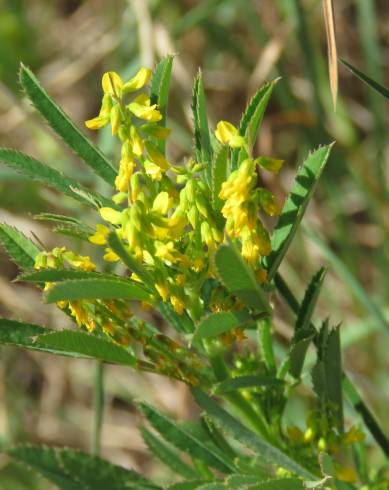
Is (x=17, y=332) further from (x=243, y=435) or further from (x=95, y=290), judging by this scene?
(x=243, y=435)

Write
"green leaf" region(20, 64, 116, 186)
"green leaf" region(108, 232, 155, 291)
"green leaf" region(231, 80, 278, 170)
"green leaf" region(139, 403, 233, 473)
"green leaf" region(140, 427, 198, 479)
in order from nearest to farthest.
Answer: "green leaf" region(108, 232, 155, 291), "green leaf" region(231, 80, 278, 170), "green leaf" region(20, 64, 116, 186), "green leaf" region(139, 403, 233, 473), "green leaf" region(140, 427, 198, 479)

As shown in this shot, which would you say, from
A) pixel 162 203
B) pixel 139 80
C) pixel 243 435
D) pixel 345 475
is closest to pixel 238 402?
pixel 243 435

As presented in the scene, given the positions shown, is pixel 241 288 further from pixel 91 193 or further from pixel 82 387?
pixel 82 387

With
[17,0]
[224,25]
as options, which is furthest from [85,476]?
[17,0]

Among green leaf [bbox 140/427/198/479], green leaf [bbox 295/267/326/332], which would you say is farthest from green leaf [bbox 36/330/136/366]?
green leaf [bbox 140/427/198/479]

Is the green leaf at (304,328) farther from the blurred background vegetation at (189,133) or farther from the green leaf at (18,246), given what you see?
the blurred background vegetation at (189,133)

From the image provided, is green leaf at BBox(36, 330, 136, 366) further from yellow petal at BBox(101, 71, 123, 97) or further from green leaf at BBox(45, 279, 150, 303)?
yellow petal at BBox(101, 71, 123, 97)
